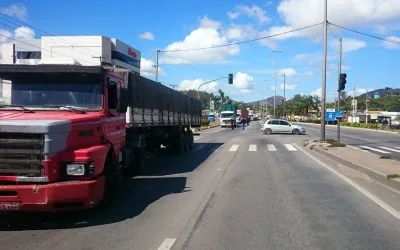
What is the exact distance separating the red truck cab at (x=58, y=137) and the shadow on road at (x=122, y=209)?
37 centimetres

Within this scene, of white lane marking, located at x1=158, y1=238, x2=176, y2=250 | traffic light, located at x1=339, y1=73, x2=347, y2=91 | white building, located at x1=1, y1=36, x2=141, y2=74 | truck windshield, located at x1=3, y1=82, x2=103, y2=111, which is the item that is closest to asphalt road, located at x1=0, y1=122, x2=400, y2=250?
white lane marking, located at x1=158, y1=238, x2=176, y2=250

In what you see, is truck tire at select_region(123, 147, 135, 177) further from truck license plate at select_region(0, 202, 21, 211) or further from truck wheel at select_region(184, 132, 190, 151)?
truck wheel at select_region(184, 132, 190, 151)

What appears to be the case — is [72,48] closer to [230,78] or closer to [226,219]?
[230,78]

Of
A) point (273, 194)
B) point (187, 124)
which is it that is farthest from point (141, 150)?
point (187, 124)

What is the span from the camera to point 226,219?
7.80 metres

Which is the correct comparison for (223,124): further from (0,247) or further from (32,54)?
(0,247)

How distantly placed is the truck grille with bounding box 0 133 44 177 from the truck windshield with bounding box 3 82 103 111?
1.62 metres

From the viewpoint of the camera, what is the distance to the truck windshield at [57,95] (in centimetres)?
852

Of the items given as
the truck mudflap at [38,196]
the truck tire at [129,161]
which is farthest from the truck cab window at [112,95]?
the truck mudflap at [38,196]

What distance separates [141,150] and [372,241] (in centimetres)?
787

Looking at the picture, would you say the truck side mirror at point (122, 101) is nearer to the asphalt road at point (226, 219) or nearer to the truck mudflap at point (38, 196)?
the asphalt road at point (226, 219)

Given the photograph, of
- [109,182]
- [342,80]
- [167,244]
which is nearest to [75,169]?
[109,182]

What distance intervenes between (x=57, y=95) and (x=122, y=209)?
97.3 inches

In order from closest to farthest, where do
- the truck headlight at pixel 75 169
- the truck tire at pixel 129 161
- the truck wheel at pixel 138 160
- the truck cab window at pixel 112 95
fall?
the truck headlight at pixel 75 169
the truck cab window at pixel 112 95
the truck tire at pixel 129 161
the truck wheel at pixel 138 160
